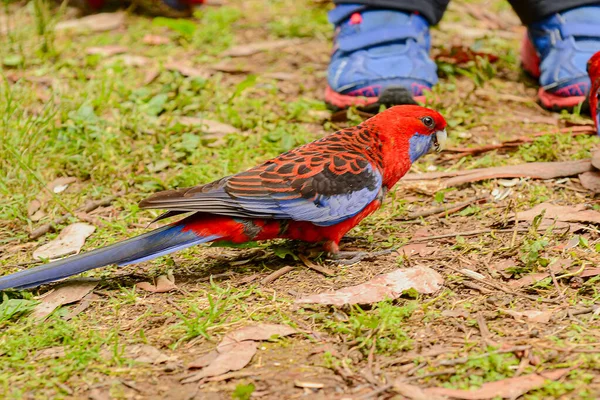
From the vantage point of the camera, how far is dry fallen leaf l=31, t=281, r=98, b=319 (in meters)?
2.96

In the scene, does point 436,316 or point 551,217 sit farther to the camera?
point 551,217

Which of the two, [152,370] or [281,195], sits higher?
[281,195]

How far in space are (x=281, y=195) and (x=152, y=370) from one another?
0.93m

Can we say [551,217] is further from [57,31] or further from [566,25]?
[57,31]

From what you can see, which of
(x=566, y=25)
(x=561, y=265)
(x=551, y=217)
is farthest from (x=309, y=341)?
(x=566, y=25)

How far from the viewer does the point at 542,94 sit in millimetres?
4867

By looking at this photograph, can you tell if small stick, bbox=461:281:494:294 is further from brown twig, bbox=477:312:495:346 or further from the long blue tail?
the long blue tail

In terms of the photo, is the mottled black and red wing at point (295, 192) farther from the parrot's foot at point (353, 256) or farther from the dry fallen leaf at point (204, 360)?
the dry fallen leaf at point (204, 360)

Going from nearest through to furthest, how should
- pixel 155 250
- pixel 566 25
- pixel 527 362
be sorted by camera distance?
pixel 527 362
pixel 155 250
pixel 566 25

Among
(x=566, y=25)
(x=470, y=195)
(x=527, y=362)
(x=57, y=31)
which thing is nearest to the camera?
(x=527, y=362)

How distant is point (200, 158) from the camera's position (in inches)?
172

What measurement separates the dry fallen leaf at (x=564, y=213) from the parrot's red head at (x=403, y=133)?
591 millimetres

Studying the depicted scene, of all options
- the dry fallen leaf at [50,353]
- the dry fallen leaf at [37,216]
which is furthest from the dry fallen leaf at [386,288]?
the dry fallen leaf at [37,216]

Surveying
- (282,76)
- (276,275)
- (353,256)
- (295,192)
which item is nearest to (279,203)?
(295,192)
